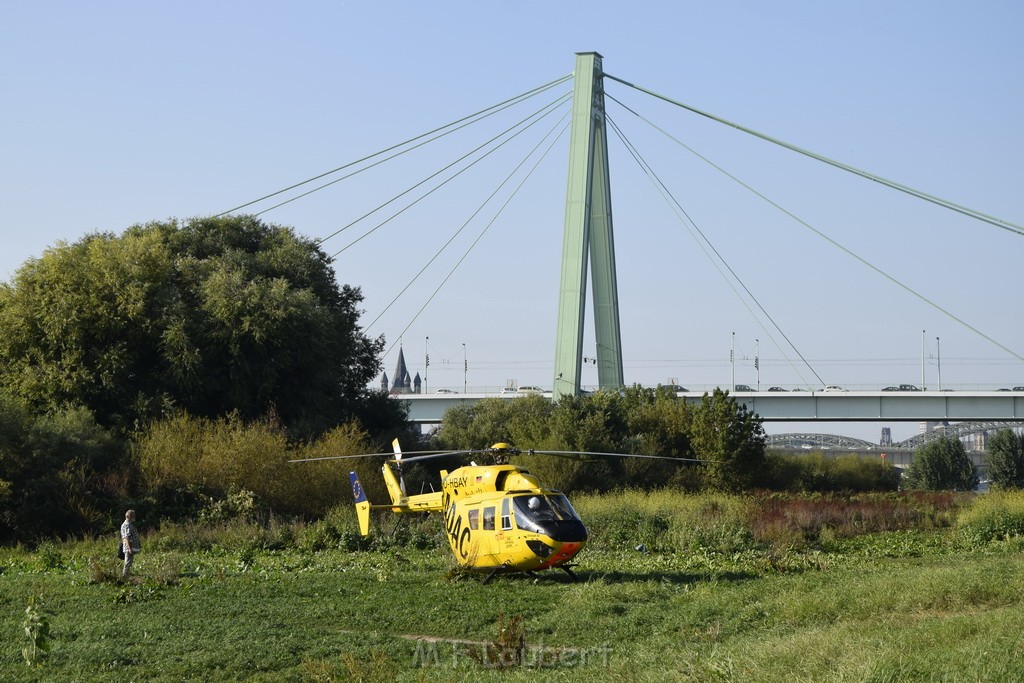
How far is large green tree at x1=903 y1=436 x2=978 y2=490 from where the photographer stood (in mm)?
69438

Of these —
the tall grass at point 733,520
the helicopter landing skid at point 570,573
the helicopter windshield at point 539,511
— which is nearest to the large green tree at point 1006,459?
Result: the tall grass at point 733,520

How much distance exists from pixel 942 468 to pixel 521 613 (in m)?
60.9

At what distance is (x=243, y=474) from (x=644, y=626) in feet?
61.8

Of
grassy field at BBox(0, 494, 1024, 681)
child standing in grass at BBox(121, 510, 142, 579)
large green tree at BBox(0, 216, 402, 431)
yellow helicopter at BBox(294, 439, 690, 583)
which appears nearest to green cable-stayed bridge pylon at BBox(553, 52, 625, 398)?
large green tree at BBox(0, 216, 402, 431)

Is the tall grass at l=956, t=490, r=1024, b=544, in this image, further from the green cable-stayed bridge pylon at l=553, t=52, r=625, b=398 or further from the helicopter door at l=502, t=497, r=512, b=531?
the green cable-stayed bridge pylon at l=553, t=52, r=625, b=398

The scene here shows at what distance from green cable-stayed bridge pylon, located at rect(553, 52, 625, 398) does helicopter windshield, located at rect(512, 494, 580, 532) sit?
75.5 ft

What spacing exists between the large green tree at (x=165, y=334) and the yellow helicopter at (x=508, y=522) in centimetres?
1801

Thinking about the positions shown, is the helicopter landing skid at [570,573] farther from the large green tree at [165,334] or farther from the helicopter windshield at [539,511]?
the large green tree at [165,334]

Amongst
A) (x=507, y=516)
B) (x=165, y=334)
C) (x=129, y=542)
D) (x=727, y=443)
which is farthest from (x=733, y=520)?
(x=165, y=334)

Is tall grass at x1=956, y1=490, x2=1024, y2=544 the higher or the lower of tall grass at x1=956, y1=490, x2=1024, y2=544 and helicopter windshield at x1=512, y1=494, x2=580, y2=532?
the lower

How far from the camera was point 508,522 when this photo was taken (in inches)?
715

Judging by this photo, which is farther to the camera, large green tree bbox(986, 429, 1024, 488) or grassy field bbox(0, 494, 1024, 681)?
large green tree bbox(986, 429, 1024, 488)

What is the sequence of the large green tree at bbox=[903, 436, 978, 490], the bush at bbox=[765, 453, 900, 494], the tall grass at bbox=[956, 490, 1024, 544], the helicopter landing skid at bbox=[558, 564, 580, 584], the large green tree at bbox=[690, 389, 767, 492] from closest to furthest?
the helicopter landing skid at bbox=[558, 564, 580, 584] < the tall grass at bbox=[956, 490, 1024, 544] < the large green tree at bbox=[690, 389, 767, 492] < the bush at bbox=[765, 453, 900, 494] < the large green tree at bbox=[903, 436, 978, 490]

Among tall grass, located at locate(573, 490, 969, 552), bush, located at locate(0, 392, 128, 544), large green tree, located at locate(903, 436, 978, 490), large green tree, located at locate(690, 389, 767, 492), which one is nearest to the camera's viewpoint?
tall grass, located at locate(573, 490, 969, 552)
